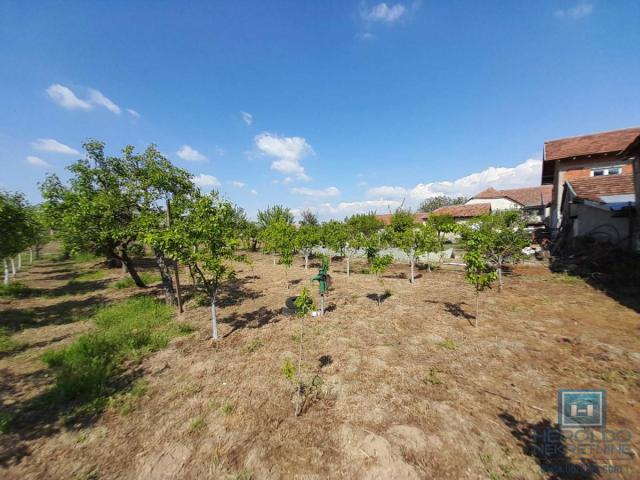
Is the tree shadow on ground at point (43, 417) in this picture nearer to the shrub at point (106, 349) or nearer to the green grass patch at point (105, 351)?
the green grass patch at point (105, 351)

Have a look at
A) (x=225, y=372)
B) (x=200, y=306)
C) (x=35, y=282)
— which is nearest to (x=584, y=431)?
(x=225, y=372)

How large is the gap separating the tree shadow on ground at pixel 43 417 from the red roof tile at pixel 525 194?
59815 mm

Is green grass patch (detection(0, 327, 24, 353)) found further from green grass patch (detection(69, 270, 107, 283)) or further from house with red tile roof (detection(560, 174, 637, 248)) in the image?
house with red tile roof (detection(560, 174, 637, 248))

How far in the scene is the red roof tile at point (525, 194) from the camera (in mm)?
45281

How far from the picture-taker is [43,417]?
4.80 meters

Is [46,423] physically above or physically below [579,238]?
below

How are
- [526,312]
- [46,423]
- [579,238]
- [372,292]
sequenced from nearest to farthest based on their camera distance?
[46,423]
[526,312]
[372,292]
[579,238]

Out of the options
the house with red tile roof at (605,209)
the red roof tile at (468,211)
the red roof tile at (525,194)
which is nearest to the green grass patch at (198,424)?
the house with red tile roof at (605,209)

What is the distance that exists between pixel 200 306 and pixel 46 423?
695 cm

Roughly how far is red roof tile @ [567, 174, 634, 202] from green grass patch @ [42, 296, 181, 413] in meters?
26.3

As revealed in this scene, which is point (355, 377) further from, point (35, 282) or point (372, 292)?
point (35, 282)

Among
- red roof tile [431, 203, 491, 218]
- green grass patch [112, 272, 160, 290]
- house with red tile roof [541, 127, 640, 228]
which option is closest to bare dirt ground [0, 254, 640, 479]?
green grass patch [112, 272, 160, 290]

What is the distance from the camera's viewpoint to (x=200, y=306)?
38.0 ft

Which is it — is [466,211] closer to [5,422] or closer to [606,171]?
[606,171]
